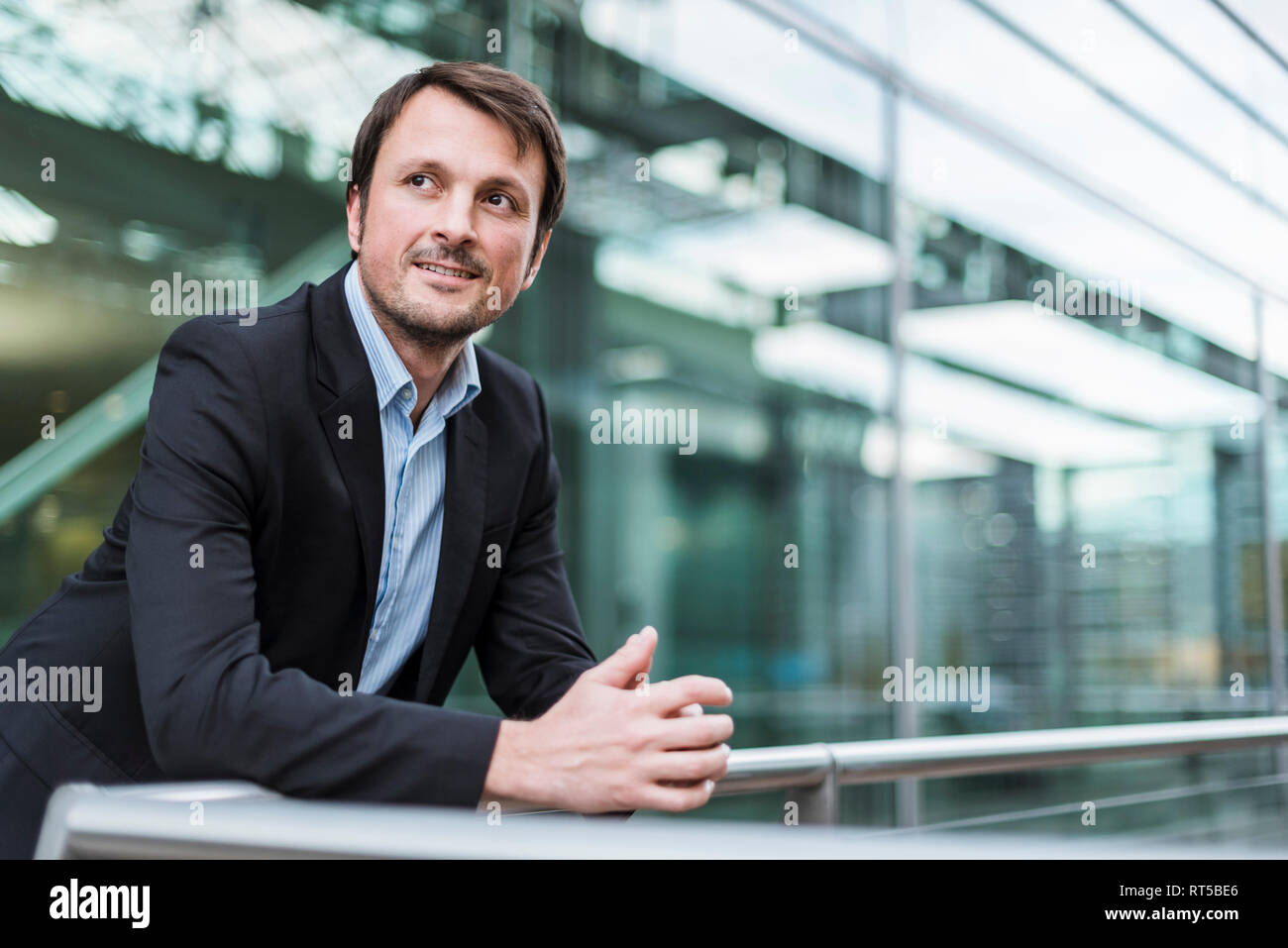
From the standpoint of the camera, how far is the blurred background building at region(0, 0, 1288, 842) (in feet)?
11.3

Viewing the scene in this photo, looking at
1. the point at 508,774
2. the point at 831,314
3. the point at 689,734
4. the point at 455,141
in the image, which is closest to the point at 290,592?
the point at 508,774

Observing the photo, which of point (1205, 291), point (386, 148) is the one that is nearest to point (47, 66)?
point (386, 148)

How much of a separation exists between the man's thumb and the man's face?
58 cm

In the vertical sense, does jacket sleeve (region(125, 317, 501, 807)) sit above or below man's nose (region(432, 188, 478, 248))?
below

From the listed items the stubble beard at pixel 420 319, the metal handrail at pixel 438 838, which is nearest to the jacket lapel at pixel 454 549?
the stubble beard at pixel 420 319

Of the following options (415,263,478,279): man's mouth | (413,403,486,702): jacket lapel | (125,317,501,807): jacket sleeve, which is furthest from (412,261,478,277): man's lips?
(125,317,501,807): jacket sleeve

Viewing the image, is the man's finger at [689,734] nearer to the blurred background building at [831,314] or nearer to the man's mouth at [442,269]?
the man's mouth at [442,269]

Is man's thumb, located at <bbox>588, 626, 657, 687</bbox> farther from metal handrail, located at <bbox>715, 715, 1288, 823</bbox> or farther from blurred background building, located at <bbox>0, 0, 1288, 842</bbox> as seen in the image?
blurred background building, located at <bbox>0, 0, 1288, 842</bbox>

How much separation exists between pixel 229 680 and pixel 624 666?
0.40m

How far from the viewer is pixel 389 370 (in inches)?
63.7

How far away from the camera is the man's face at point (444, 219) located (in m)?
1.63
